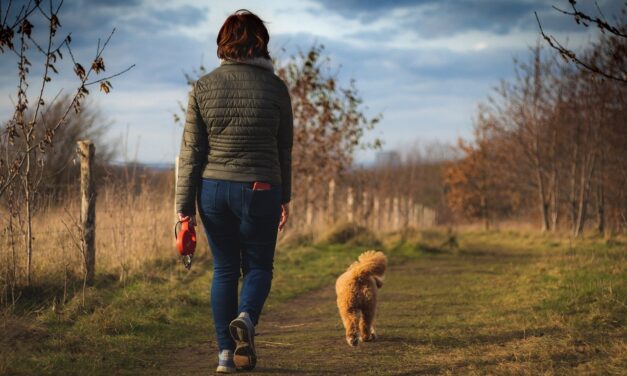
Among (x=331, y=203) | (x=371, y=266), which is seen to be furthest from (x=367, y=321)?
(x=331, y=203)

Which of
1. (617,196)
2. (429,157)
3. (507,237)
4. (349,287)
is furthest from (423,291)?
(429,157)

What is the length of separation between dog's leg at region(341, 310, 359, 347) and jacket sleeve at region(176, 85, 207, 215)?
180cm

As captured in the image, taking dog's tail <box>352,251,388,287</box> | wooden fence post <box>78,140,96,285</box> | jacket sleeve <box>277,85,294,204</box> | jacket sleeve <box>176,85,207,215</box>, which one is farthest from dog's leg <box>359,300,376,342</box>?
wooden fence post <box>78,140,96,285</box>

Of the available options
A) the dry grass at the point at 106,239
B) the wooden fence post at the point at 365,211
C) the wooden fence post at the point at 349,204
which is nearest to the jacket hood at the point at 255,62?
the dry grass at the point at 106,239

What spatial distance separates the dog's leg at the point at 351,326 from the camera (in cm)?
516

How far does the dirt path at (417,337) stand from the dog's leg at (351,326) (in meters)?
0.07

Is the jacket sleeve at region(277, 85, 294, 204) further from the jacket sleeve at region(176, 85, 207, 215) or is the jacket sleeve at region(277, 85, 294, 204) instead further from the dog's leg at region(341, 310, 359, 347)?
the dog's leg at region(341, 310, 359, 347)

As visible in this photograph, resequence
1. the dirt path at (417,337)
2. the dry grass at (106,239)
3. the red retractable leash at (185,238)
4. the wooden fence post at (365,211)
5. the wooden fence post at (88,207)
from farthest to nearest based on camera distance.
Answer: the wooden fence post at (365,211) < the wooden fence post at (88,207) < the dry grass at (106,239) < the dirt path at (417,337) < the red retractable leash at (185,238)

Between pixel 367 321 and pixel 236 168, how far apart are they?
2.02 m

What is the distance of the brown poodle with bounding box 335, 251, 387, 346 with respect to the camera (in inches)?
205

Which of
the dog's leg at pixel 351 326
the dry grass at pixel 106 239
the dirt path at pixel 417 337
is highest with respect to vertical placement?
the dry grass at pixel 106 239

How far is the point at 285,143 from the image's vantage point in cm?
434

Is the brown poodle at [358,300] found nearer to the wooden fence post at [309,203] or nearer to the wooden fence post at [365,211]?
the wooden fence post at [309,203]

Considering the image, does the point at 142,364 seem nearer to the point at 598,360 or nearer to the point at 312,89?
the point at 598,360
